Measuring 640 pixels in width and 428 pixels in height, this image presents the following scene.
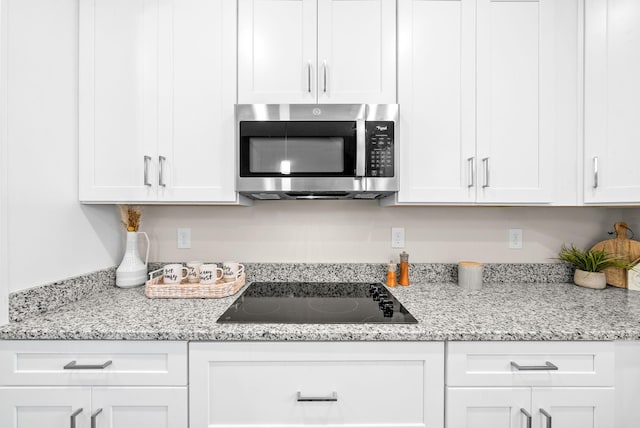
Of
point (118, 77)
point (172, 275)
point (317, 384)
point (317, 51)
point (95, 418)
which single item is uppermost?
point (317, 51)

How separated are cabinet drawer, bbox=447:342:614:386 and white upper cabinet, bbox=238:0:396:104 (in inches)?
Result: 42.5

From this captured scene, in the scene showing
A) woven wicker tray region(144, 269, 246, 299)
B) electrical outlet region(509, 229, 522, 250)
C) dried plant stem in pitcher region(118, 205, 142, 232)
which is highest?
dried plant stem in pitcher region(118, 205, 142, 232)

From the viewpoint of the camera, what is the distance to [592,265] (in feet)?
5.16

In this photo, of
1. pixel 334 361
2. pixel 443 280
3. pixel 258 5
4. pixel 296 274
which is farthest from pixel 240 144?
pixel 443 280

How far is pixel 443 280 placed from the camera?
1677mm

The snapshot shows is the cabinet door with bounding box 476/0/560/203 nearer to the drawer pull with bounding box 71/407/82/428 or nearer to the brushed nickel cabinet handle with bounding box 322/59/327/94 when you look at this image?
the brushed nickel cabinet handle with bounding box 322/59/327/94

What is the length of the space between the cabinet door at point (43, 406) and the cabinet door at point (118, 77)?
0.82 meters

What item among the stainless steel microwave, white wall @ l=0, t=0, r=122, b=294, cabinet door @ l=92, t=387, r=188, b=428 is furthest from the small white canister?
white wall @ l=0, t=0, r=122, b=294

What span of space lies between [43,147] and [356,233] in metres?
1.46

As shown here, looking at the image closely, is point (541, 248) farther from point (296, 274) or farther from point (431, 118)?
point (296, 274)

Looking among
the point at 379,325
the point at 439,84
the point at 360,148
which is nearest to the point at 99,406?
the point at 379,325

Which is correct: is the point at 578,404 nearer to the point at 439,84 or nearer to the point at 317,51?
the point at 439,84

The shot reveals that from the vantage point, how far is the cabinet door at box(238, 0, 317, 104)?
1.36m

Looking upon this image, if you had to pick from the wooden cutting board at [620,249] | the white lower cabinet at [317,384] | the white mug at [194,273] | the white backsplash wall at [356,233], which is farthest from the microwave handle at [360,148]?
the wooden cutting board at [620,249]
